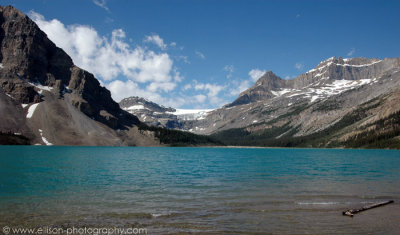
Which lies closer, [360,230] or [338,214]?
[360,230]

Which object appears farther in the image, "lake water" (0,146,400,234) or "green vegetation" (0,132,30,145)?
"green vegetation" (0,132,30,145)

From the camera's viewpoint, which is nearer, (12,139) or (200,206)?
(200,206)

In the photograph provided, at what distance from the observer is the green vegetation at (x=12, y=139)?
526 feet

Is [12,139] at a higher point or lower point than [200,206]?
higher

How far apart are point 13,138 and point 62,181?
15657 cm

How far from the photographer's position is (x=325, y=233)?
56.6 feet

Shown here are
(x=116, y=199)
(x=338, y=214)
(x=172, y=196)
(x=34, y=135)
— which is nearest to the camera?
(x=338, y=214)

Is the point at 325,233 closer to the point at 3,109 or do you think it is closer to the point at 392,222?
the point at 392,222

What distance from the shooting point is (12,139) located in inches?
6467

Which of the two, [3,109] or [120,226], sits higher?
[3,109]

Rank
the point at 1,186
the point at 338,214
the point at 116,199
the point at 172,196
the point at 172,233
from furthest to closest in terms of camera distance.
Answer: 1. the point at 1,186
2. the point at 172,196
3. the point at 116,199
4. the point at 338,214
5. the point at 172,233

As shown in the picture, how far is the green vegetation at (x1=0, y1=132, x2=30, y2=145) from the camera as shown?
526 ft

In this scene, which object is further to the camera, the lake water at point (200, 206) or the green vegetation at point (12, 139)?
the green vegetation at point (12, 139)

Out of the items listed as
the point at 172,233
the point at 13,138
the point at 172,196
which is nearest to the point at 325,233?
the point at 172,233
